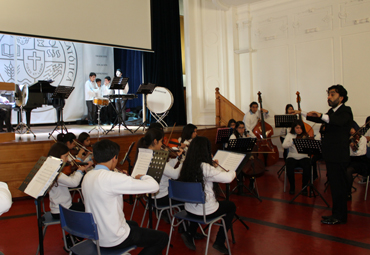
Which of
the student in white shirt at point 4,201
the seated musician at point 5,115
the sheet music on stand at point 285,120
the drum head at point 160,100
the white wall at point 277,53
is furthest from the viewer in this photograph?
the drum head at point 160,100

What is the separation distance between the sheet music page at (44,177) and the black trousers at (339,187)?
2994mm

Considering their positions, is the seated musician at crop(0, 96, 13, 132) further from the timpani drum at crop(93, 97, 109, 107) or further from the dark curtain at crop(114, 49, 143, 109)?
the dark curtain at crop(114, 49, 143, 109)

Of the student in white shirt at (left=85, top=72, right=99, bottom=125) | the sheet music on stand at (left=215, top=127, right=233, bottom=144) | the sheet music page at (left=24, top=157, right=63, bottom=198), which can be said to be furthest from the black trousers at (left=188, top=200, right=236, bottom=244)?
the student in white shirt at (left=85, top=72, right=99, bottom=125)

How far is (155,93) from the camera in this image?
8039 mm

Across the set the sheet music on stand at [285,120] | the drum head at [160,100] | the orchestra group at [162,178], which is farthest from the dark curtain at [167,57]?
the orchestra group at [162,178]

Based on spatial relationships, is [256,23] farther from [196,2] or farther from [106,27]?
[106,27]

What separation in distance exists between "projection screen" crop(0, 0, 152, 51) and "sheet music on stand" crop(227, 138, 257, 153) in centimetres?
385

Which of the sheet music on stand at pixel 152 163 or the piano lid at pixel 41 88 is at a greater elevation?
the piano lid at pixel 41 88

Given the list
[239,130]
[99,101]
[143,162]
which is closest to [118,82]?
[99,101]

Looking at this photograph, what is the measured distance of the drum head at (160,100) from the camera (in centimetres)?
793

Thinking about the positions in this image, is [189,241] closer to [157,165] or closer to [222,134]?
[157,165]

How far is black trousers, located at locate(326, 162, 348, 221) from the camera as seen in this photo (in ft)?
12.0

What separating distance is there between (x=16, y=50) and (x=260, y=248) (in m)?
8.84

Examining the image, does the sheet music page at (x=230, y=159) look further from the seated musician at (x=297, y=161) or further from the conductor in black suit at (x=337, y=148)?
the seated musician at (x=297, y=161)
